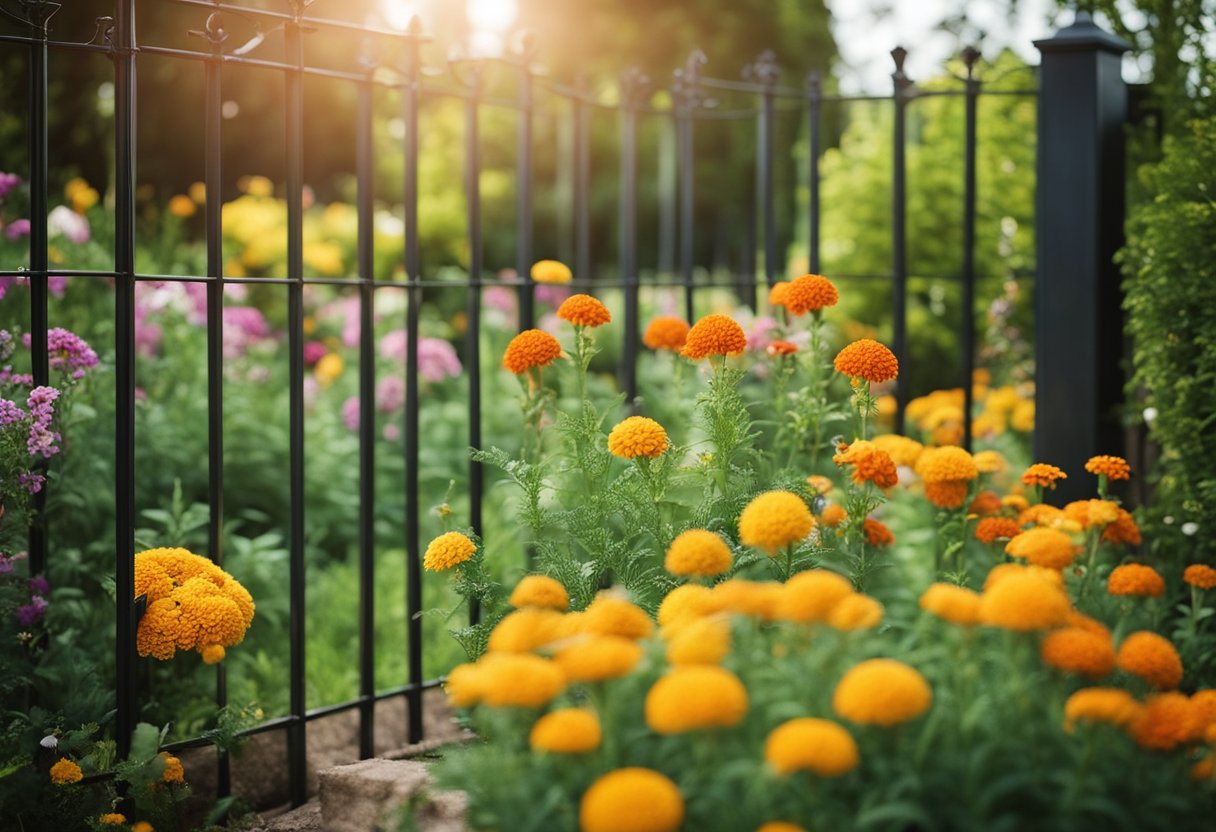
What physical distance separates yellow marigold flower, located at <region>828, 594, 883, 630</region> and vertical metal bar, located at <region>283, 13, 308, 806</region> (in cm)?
188

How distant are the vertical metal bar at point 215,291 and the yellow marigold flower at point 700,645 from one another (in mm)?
1670

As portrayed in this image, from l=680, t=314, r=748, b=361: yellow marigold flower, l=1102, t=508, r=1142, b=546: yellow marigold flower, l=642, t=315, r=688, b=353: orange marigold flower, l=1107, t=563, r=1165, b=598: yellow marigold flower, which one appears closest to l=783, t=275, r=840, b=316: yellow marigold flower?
l=680, t=314, r=748, b=361: yellow marigold flower

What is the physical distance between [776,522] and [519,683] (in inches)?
25.8

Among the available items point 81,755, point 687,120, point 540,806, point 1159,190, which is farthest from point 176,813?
point 1159,190

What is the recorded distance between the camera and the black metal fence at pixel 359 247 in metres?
3.28

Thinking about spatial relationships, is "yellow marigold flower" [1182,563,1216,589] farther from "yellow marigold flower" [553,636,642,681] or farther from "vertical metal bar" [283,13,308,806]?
"vertical metal bar" [283,13,308,806]

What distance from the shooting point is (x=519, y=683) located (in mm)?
2076

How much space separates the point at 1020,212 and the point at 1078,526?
4447 mm

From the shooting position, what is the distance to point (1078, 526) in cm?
298

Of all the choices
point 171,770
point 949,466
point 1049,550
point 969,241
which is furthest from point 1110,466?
point 171,770

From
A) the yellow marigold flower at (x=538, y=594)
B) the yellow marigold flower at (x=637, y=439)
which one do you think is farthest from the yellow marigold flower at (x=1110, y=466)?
the yellow marigold flower at (x=538, y=594)

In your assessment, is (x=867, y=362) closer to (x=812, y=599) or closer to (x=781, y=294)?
(x=781, y=294)

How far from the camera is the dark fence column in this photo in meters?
4.56

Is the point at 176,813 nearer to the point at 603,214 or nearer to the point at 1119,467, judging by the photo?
the point at 1119,467
